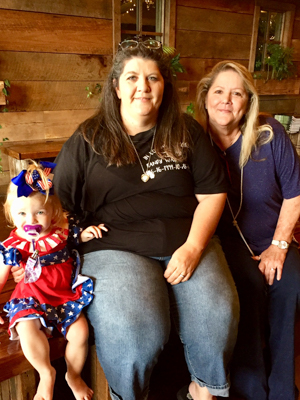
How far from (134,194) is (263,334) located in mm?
754

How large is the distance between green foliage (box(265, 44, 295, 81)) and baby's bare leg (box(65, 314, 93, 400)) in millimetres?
4124

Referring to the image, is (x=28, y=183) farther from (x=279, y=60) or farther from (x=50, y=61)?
(x=279, y=60)

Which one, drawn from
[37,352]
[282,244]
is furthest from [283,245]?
[37,352]

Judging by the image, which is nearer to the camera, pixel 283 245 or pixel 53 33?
pixel 283 245

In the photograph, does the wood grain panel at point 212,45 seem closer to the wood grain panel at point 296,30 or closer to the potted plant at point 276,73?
the potted plant at point 276,73

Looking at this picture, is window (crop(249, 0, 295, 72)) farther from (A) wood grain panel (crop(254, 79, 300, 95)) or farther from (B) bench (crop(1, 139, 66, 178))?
(B) bench (crop(1, 139, 66, 178))

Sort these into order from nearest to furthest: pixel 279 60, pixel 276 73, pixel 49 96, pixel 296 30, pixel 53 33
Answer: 1. pixel 53 33
2. pixel 49 96
3. pixel 279 60
4. pixel 276 73
5. pixel 296 30

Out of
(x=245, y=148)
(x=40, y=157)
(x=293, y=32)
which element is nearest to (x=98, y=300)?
(x=245, y=148)

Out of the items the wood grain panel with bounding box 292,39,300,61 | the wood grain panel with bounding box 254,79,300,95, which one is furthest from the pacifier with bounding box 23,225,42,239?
the wood grain panel with bounding box 292,39,300,61

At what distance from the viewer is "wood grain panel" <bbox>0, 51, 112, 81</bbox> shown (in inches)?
113

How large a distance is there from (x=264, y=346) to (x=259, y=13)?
3889mm

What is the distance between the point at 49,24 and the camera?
2.92 m

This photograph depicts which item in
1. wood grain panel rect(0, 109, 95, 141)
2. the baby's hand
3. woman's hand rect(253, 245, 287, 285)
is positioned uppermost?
wood grain panel rect(0, 109, 95, 141)

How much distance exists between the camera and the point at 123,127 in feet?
4.75
